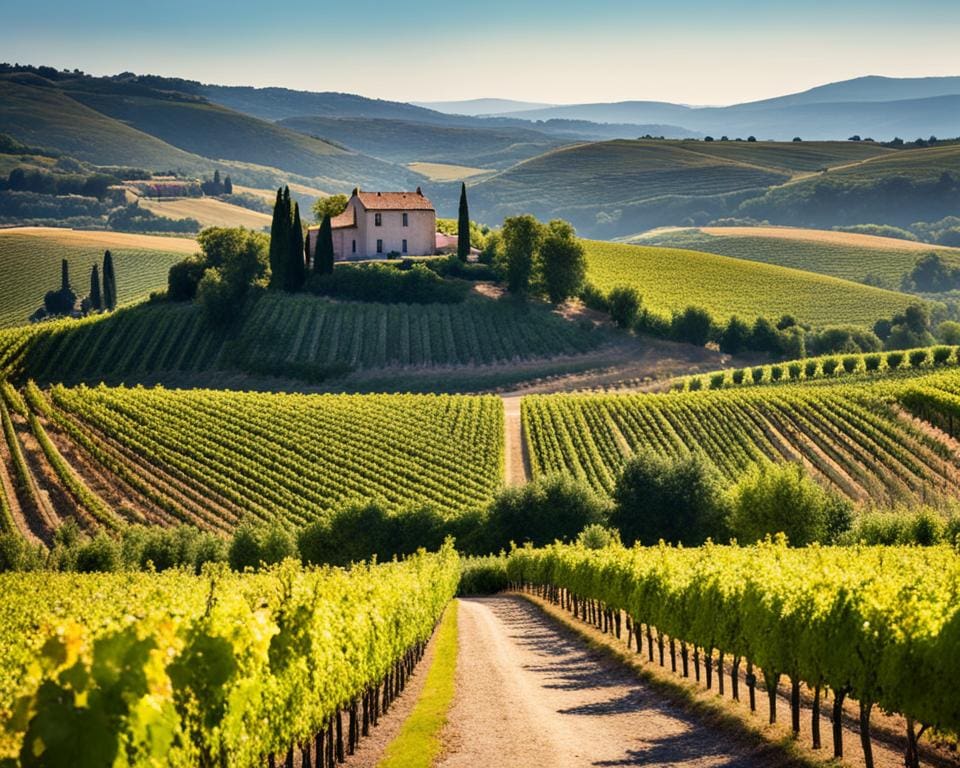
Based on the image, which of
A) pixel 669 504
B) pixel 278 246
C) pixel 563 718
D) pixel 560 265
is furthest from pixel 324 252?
pixel 563 718

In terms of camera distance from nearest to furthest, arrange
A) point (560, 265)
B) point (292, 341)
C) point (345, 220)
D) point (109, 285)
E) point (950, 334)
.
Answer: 1. point (292, 341)
2. point (560, 265)
3. point (345, 220)
4. point (950, 334)
5. point (109, 285)

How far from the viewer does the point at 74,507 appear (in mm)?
67375

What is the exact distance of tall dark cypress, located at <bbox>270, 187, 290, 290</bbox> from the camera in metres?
123

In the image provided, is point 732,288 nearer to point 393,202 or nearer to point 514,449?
point 393,202

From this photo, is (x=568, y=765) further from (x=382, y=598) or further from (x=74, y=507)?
(x=74, y=507)

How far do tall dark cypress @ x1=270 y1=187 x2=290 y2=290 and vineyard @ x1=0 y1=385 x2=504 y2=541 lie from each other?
35100 mm

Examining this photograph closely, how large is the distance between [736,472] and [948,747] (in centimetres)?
5707

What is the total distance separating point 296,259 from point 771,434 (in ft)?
187

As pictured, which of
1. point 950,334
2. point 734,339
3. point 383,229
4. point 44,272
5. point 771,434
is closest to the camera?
point 771,434

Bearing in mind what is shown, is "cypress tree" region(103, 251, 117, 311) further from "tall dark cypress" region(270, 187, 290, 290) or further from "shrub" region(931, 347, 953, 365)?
"shrub" region(931, 347, 953, 365)

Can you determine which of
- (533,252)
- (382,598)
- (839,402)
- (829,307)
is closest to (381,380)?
(533,252)

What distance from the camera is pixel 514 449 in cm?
8606

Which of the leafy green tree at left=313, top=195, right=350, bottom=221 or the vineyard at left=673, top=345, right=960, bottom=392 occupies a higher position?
the leafy green tree at left=313, top=195, right=350, bottom=221

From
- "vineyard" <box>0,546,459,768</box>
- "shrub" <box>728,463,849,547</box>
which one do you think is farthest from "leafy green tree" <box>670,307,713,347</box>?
"vineyard" <box>0,546,459,768</box>
